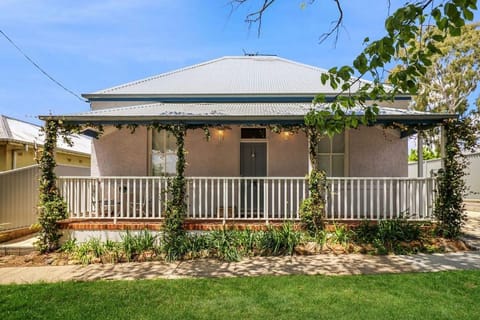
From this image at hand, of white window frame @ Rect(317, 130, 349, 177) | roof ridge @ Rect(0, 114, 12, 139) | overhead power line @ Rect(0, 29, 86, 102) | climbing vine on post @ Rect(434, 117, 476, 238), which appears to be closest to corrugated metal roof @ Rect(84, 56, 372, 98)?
white window frame @ Rect(317, 130, 349, 177)

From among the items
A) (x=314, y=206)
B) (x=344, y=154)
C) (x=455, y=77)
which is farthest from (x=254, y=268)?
(x=455, y=77)

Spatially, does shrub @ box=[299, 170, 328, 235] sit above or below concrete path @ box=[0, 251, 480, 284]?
above

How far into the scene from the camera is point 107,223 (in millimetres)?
7457

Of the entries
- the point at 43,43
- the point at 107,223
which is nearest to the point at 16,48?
the point at 43,43

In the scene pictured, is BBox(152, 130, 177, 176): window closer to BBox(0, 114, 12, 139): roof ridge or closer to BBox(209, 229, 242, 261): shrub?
BBox(209, 229, 242, 261): shrub

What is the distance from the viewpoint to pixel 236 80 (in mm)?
11297

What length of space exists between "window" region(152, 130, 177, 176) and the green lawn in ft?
15.6

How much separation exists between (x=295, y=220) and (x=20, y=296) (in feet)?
18.5

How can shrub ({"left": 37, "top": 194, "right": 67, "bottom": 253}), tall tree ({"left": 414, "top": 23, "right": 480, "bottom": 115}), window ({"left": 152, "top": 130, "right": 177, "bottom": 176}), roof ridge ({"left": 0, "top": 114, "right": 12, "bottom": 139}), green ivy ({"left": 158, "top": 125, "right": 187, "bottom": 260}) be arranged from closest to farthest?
1. green ivy ({"left": 158, "top": 125, "right": 187, "bottom": 260})
2. shrub ({"left": 37, "top": 194, "right": 67, "bottom": 253})
3. window ({"left": 152, "top": 130, "right": 177, "bottom": 176})
4. roof ridge ({"left": 0, "top": 114, "right": 12, "bottom": 139})
5. tall tree ({"left": 414, "top": 23, "right": 480, "bottom": 115})

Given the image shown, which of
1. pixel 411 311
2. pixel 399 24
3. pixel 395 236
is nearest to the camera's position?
pixel 399 24

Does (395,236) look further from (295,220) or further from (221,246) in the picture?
(221,246)

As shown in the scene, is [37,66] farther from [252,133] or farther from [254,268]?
[254,268]

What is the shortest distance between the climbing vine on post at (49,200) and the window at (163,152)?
2847 millimetres

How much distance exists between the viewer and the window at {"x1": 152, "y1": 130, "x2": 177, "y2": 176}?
9.51m
